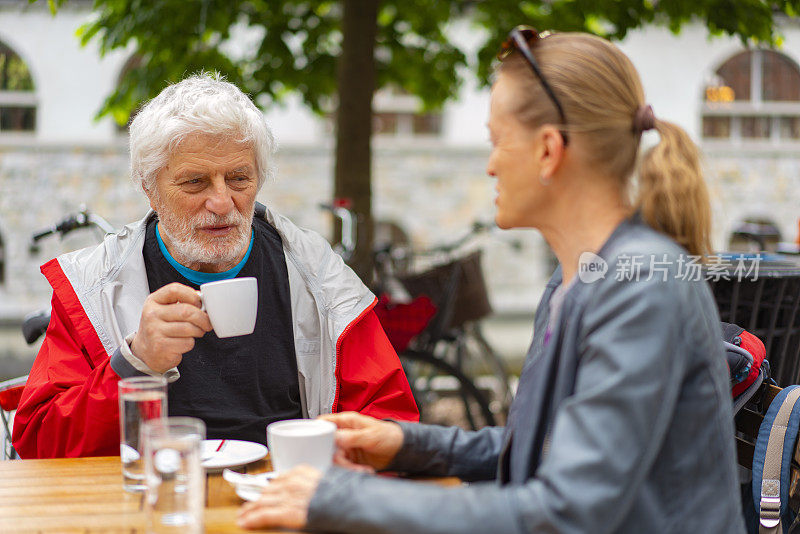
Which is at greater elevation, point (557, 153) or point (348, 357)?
point (557, 153)

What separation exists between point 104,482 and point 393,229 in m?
14.3

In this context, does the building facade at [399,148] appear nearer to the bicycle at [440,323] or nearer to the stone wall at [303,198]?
the stone wall at [303,198]

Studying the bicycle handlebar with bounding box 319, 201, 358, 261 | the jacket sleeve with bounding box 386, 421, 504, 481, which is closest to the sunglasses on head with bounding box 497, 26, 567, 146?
the jacket sleeve with bounding box 386, 421, 504, 481

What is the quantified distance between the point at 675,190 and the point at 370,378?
1.07 meters

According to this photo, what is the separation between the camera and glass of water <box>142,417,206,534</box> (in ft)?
4.11

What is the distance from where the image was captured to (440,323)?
4.35 meters

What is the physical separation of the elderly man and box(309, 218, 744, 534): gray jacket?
0.93 m

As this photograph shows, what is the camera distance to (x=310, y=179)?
49.8 ft

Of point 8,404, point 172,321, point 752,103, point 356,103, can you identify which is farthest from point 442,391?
point 752,103

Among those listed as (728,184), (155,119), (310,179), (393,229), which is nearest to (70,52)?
(310,179)

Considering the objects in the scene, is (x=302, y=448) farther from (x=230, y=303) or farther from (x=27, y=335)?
(x=27, y=335)

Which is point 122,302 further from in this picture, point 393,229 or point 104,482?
point 393,229

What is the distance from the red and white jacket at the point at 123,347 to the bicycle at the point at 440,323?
1.36 m

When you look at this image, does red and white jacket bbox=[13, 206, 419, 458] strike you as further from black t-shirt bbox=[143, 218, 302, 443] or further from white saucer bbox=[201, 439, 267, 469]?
white saucer bbox=[201, 439, 267, 469]
